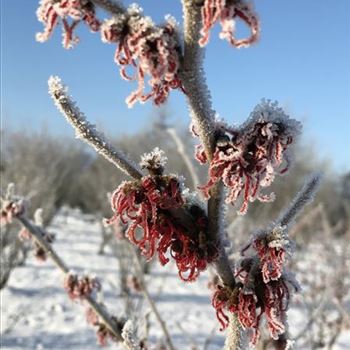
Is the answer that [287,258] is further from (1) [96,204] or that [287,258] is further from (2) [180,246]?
(1) [96,204]

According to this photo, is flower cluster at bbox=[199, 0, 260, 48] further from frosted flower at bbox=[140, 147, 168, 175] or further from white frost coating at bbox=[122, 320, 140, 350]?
white frost coating at bbox=[122, 320, 140, 350]

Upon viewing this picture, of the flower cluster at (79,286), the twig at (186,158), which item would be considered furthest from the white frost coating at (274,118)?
the twig at (186,158)

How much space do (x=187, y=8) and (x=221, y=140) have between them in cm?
27

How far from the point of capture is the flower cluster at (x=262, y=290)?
3.46ft

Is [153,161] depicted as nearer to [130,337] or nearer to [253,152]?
[253,152]

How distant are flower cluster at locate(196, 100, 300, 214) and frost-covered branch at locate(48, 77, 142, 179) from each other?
0.20 meters

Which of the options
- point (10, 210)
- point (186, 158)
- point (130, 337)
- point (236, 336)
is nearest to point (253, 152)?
point (236, 336)

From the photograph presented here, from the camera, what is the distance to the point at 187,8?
0.85 meters

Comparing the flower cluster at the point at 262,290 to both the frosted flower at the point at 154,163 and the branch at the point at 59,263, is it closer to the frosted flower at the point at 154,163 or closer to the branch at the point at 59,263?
the frosted flower at the point at 154,163

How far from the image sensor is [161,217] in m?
1.04

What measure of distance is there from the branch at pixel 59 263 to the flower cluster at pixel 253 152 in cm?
105

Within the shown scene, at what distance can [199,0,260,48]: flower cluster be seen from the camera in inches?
30.6

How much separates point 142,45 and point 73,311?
7.18m

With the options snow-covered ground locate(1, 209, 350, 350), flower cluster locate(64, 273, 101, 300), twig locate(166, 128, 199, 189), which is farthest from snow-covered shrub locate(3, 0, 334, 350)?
snow-covered ground locate(1, 209, 350, 350)
